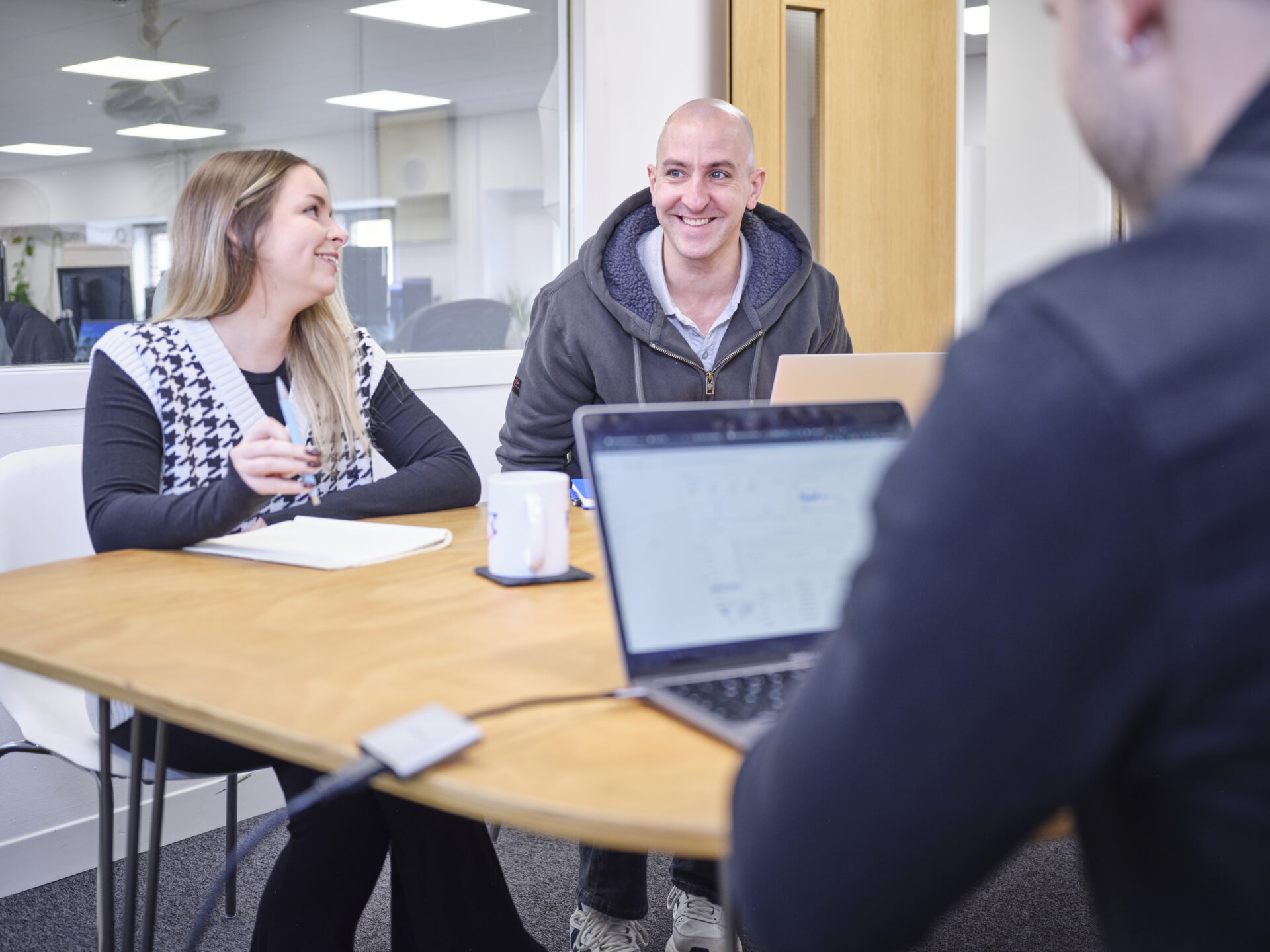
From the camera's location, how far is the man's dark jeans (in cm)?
185

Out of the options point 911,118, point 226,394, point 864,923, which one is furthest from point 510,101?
point 864,923

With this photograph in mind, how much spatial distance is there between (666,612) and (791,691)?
11 cm

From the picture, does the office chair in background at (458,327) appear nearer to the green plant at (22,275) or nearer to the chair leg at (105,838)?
the green plant at (22,275)

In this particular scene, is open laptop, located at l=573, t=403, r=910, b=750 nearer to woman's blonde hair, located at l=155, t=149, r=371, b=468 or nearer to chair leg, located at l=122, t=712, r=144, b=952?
chair leg, located at l=122, t=712, r=144, b=952

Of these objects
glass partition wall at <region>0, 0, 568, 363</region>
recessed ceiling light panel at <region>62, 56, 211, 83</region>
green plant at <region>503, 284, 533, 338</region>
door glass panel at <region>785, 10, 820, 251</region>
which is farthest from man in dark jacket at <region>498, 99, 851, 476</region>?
door glass panel at <region>785, 10, 820, 251</region>

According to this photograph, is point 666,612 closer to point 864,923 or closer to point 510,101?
point 864,923

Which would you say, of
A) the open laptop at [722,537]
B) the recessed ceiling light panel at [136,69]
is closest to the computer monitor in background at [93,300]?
the recessed ceiling light panel at [136,69]

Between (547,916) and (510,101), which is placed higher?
(510,101)

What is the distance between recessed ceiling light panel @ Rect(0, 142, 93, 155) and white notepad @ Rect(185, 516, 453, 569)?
117 centimetres

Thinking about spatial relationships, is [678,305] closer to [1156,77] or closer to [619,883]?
[619,883]

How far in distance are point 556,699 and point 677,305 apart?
159 centimetres

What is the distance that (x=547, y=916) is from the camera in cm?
206

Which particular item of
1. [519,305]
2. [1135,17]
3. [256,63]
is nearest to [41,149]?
[256,63]

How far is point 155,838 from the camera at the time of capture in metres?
1.55
